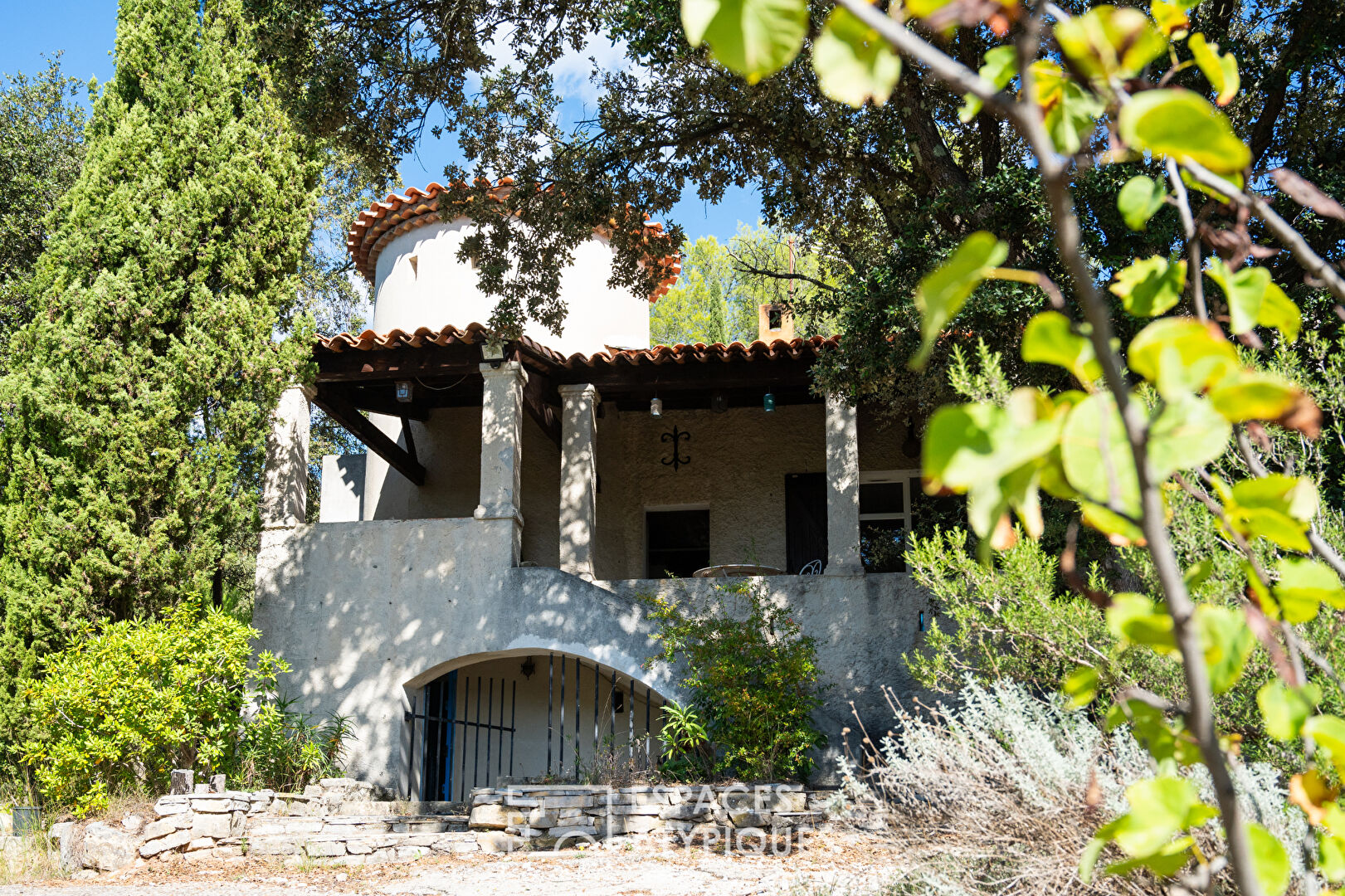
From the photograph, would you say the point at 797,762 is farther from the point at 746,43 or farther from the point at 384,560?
the point at 746,43

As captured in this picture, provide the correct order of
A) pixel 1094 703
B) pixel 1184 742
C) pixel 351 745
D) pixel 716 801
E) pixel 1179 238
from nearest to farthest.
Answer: pixel 1184 742 < pixel 1094 703 < pixel 1179 238 < pixel 716 801 < pixel 351 745

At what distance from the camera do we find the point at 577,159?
30.5 feet

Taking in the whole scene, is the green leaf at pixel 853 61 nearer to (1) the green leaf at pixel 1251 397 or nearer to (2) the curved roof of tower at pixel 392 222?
(1) the green leaf at pixel 1251 397

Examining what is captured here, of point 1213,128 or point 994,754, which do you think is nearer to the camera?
point 1213,128

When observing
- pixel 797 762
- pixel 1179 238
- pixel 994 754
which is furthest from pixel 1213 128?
pixel 797 762

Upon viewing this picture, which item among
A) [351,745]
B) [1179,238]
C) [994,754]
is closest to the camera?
[994,754]

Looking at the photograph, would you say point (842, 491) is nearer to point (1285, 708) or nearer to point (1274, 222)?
point (1274, 222)

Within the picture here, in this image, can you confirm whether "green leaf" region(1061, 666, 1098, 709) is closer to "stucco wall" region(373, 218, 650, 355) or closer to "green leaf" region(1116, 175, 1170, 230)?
"green leaf" region(1116, 175, 1170, 230)

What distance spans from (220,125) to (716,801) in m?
7.81

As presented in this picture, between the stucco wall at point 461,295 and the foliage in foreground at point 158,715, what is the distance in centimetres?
532

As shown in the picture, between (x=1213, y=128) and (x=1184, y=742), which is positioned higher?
(x=1213, y=128)

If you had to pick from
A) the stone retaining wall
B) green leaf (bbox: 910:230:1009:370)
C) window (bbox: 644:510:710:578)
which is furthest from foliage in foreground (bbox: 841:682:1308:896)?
window (bbox: 644:510:710:578)

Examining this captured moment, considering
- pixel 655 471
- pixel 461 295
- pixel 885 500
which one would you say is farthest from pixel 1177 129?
pixel 461 295

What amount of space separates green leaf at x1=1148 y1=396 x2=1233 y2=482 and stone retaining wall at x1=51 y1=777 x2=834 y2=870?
7049mm
